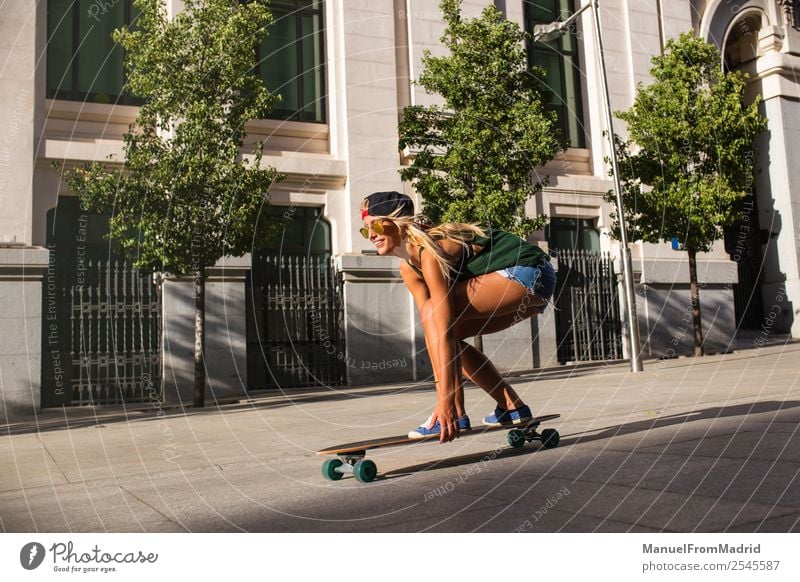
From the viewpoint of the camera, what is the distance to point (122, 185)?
44.6 ft

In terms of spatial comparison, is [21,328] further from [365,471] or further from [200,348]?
[365,471]

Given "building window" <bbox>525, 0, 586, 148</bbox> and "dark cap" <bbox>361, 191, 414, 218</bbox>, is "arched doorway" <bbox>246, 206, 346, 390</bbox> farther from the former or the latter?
"dark cap" <bbox>361, 191, 414, 218</bbox>

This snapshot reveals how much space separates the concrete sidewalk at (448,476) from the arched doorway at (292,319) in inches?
317

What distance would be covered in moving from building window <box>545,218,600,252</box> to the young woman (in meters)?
17.5

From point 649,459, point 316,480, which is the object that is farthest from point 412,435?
point 649,459

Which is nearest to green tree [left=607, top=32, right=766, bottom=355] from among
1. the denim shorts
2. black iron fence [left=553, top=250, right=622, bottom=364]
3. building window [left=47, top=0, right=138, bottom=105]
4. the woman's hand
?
black iron fence [left=553, top=250, right=622, bottom=364]

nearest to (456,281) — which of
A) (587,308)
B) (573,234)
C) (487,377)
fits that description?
(487,377)

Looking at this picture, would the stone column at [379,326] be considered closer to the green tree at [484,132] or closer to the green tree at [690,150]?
the green tree at [484,132]

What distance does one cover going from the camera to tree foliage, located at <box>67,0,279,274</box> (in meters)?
13.6

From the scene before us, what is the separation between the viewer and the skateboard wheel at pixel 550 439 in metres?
5.82

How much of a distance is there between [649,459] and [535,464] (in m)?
0.75
